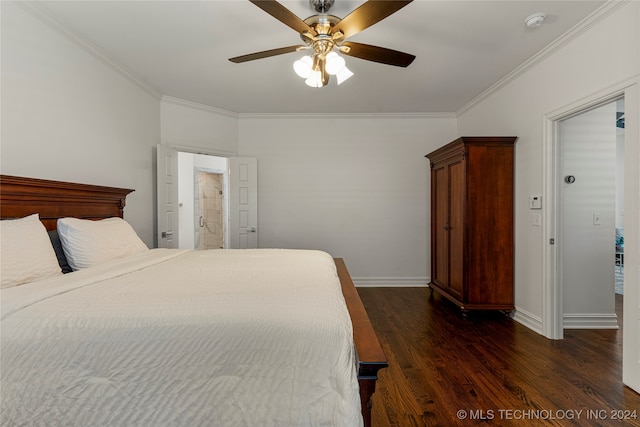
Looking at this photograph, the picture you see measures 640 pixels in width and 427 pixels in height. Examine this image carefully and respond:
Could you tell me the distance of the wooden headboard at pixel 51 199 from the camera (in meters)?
1.81

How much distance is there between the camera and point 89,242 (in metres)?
2.00

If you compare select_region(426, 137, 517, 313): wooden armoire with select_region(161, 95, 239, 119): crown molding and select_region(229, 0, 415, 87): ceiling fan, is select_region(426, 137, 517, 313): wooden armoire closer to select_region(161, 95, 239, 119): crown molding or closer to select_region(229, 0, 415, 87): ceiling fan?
select_region(229, 0, 415, 87): ceiling fan

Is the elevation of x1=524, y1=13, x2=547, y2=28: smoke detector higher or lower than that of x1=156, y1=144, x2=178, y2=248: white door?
higher

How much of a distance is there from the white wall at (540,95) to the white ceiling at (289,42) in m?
0.17

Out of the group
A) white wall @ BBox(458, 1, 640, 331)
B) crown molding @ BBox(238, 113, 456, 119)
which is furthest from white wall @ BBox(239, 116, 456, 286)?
white wall @ BBox(458, 1, 640, 331)

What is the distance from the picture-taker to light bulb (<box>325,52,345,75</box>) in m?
1.87

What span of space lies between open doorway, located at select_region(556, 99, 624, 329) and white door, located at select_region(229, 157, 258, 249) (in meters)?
3.68

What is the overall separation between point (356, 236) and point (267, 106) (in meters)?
2.32

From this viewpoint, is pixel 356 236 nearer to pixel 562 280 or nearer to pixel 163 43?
pixel 562 280

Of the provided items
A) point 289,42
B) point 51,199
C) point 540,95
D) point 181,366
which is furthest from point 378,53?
point 51,199

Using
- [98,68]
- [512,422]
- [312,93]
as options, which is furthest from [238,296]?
[312,93]

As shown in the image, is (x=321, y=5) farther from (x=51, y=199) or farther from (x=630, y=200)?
(x=630, y=200)

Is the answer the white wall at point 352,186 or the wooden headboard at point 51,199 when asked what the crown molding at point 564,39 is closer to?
the white wall at point 352,186

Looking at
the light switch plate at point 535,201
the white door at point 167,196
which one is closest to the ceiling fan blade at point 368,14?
the light switch plate at point 535,201
